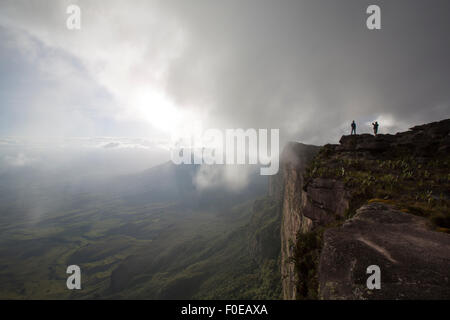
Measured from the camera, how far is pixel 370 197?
36.8ft

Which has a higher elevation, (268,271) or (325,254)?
(325,254)

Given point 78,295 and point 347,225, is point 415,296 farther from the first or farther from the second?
point 78,295

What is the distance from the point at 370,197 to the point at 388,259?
6772 mm

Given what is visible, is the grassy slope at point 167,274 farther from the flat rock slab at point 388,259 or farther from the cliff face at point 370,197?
the flat rock slab at point 388,259

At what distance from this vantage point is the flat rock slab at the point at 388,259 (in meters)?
4.78

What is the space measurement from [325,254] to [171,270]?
167818mm

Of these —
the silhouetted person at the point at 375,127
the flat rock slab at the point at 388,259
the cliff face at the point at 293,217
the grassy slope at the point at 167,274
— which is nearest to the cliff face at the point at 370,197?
the flat rock slab at the point at 388,259

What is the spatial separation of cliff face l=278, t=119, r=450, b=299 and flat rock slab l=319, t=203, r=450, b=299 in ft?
0.10

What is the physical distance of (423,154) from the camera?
61.7 feet

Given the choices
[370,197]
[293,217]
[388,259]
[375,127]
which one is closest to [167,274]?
[293,217]
